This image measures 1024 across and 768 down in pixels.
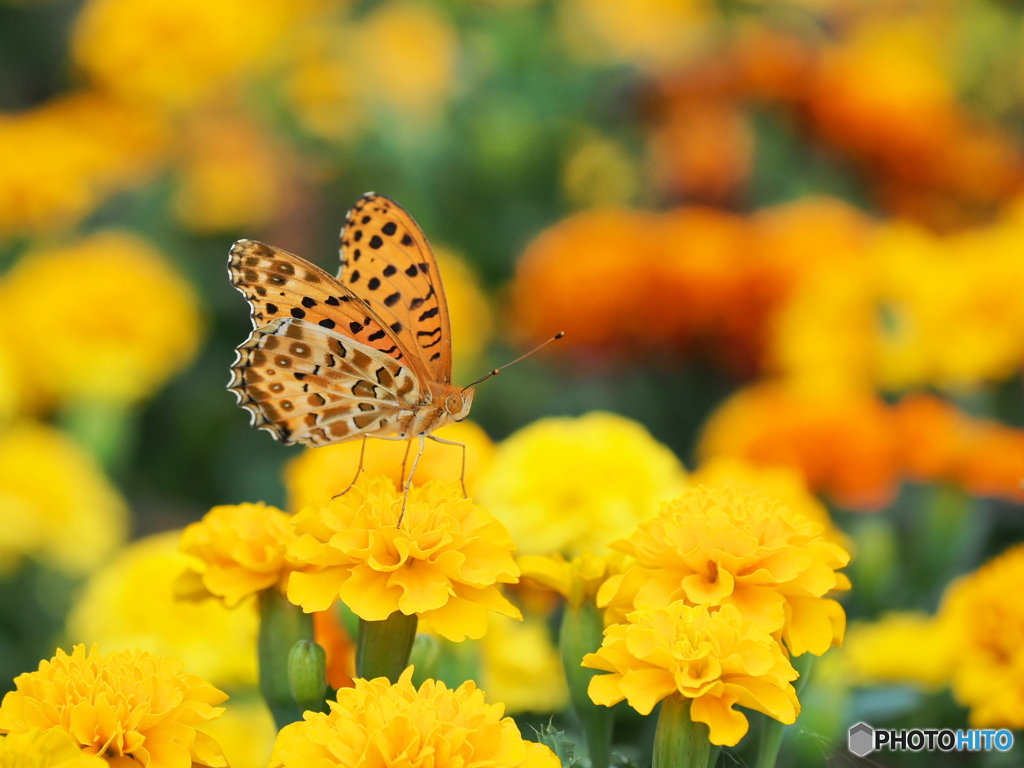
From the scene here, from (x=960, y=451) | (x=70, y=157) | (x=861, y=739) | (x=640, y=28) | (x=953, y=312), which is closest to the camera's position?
(x=861, y=739)

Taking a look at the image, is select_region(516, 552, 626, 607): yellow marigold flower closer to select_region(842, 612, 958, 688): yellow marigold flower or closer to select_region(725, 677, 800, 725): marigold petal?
select_region(725, 677, 800, 725): marigold petal

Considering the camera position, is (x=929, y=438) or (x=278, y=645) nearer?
(x=278, y=645)

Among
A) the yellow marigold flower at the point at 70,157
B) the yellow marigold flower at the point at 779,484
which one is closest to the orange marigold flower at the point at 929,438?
the yellow marigold flower at the point at 779,484

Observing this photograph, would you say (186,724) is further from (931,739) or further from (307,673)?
(931,739)

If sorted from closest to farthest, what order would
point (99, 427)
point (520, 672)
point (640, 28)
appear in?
point (520, 672)
point (99, 427)
point (640, 28)

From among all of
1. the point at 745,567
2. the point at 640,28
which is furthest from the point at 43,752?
the point at 640,28

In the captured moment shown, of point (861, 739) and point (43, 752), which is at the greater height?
point (43, 752)

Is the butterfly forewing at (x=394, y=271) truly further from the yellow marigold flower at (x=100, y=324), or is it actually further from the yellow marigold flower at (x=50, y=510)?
the yellow marigold flower at (x=100, y=324)

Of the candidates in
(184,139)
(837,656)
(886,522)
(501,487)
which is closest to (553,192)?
(184,139)
